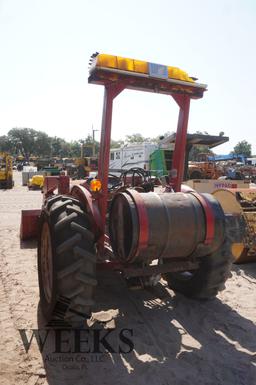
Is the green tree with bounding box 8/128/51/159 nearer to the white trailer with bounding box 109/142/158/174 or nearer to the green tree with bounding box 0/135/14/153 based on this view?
the green tree with bounding box 0/135/14/153

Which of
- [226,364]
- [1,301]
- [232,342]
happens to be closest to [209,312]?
[232,342]

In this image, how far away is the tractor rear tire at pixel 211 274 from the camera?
3.66 meters

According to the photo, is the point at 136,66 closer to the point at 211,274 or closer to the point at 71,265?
the point at 71,265

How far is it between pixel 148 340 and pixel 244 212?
2.94m

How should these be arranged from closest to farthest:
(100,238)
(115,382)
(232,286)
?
(115,382) → (100,238) → (232,286)

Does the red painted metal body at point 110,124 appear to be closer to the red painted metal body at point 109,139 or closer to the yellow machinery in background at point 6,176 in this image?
the red painted metal body at point 109,139

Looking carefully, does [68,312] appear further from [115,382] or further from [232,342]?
[232,342]

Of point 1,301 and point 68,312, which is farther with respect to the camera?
point 1,301

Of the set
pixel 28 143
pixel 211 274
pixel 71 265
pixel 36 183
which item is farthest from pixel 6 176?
pixel 28 143

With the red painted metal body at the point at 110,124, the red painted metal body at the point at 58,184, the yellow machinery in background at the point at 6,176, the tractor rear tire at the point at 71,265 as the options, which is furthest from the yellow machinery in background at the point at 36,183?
the tractor rear tire at the point at 71,265

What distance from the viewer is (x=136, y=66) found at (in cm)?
320

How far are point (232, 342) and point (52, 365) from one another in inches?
64.3

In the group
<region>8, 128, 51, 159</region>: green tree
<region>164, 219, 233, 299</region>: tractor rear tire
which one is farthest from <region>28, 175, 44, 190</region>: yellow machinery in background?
<region>8, 128, 51, 159</region>: green tree

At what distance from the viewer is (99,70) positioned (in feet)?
9.91
